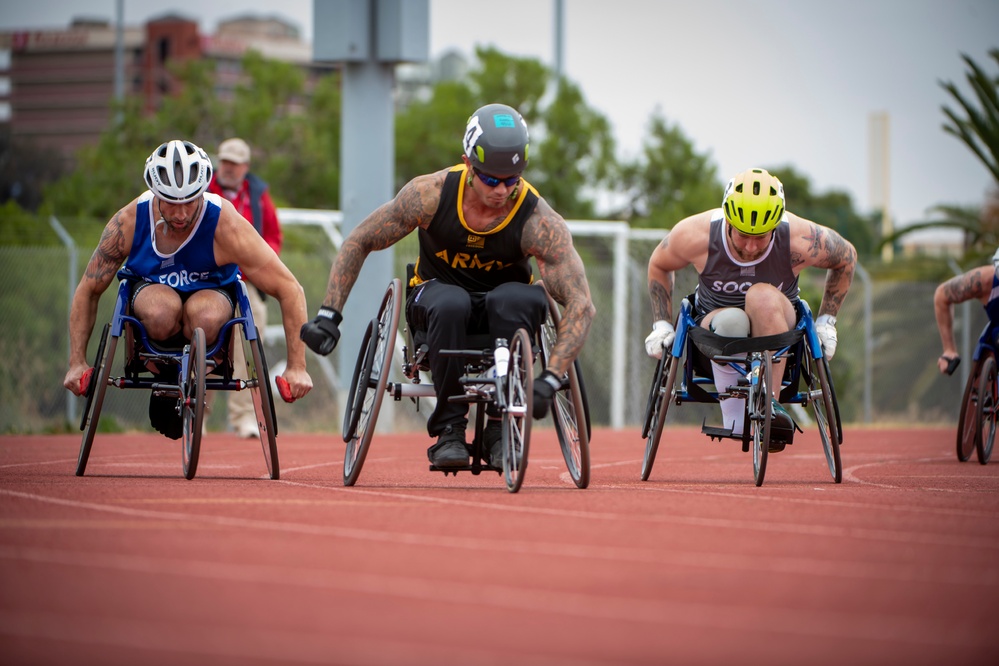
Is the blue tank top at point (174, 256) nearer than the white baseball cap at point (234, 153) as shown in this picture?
Yes

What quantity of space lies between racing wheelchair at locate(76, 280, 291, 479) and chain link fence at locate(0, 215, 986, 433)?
6.87 meters

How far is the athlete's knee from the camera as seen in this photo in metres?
8.62

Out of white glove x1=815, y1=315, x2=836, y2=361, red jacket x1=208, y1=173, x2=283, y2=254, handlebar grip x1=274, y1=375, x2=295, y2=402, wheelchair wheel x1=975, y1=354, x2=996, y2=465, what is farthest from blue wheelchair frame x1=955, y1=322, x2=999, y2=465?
red jacket x1=208, y1=173, x2=283, y2=254

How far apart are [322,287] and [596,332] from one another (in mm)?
3306

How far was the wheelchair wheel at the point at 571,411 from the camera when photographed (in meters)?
7.40

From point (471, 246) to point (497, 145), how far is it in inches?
23.7

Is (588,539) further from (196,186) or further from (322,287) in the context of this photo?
(322,287)

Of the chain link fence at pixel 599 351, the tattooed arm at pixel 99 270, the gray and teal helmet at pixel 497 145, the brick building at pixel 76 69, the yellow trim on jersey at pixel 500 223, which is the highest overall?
the brick building at pixel 76 69

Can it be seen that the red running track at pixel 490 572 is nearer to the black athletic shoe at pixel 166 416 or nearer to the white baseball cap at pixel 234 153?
the black athletic shoe at pixel 166 416

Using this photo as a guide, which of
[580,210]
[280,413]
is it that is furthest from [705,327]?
[580,210]

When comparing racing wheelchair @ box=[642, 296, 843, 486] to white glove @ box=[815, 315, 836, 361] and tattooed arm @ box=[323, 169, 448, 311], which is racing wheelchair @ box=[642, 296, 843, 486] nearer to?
white glove @ box=[815, 315, 836, 361]

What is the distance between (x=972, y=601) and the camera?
15.2 ft

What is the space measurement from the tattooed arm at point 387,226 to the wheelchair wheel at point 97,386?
1.13 meters

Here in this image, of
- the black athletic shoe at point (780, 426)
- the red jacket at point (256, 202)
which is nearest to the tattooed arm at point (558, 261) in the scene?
the black athletic shoe at point (780, 426)
